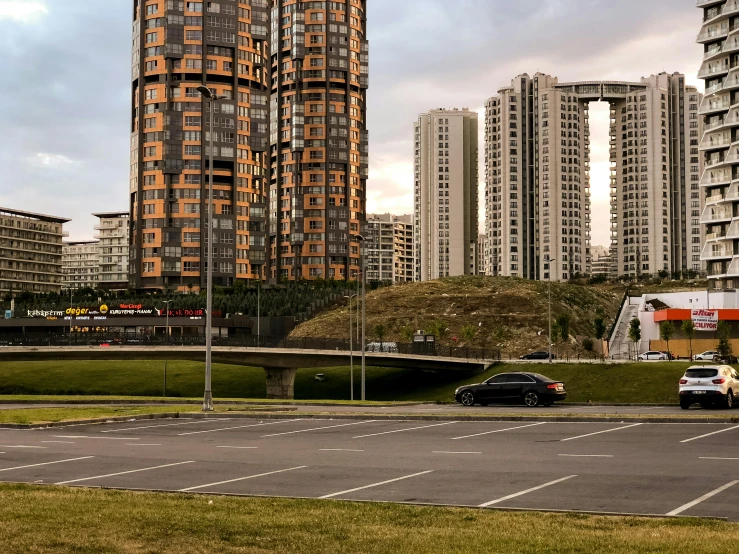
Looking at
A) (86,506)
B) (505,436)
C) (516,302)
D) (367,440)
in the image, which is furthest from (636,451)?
(516,302)

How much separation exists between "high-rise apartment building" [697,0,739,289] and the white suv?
74094 mm

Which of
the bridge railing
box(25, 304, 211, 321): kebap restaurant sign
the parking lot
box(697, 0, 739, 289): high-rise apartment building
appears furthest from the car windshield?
box(25, 304, 211, 321): kebap restaurant sign

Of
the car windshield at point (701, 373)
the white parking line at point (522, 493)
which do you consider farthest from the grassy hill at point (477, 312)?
the white parking line at point (522, 493)

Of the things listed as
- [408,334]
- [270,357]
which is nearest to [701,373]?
[270,357]

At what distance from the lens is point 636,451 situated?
2200cm

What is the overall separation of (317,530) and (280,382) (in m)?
76.6

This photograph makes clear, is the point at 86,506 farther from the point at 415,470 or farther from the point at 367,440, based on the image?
the point at 367,440

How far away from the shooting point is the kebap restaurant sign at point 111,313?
122062 millimetres

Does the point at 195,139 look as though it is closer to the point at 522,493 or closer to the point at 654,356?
the point at 654,356

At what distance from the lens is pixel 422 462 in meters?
20.7

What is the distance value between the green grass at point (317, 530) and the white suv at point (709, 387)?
27772 mm

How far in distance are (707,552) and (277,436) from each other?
60.3 feet

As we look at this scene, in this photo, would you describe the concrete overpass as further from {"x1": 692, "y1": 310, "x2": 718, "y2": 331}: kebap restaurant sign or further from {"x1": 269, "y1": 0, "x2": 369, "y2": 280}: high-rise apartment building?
{"x1": 269, "y1": 0, "x2": 369, "y2": 280}: high-rise apartment building

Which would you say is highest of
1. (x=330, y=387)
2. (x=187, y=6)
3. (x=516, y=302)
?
(x=187, y=6)
